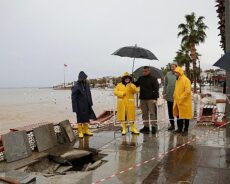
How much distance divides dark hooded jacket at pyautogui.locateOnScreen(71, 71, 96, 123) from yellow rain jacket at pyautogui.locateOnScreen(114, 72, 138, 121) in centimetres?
84

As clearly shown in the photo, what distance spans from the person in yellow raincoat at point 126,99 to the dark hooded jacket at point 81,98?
84 cm

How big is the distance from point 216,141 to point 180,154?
6.04 ft

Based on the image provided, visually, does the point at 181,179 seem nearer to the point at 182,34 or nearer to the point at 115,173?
the point at 115,173

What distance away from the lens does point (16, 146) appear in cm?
701

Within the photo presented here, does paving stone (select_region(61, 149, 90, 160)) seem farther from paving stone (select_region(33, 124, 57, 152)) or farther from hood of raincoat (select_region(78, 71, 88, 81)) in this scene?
hood of raincoat (select_region(78, 71, 88, 81))

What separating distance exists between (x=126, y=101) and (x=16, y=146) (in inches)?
134

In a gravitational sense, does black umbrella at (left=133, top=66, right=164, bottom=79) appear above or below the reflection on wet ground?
above

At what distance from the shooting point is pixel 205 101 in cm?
1341

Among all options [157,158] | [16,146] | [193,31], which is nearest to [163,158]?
[157,158]

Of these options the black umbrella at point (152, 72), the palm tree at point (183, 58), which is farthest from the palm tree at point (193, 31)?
the black umbrella at point (152, 72)

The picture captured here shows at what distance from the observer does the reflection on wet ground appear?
538cm

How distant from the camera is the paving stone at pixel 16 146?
6.83m

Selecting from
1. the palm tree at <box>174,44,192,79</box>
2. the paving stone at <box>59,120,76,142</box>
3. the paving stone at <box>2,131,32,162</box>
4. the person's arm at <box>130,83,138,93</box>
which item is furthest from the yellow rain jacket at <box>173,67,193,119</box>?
the palm tree at <box>174,44,192,79</box>

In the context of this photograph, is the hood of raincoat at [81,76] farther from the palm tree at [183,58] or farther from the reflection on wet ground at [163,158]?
the palm tree at [183,58]
